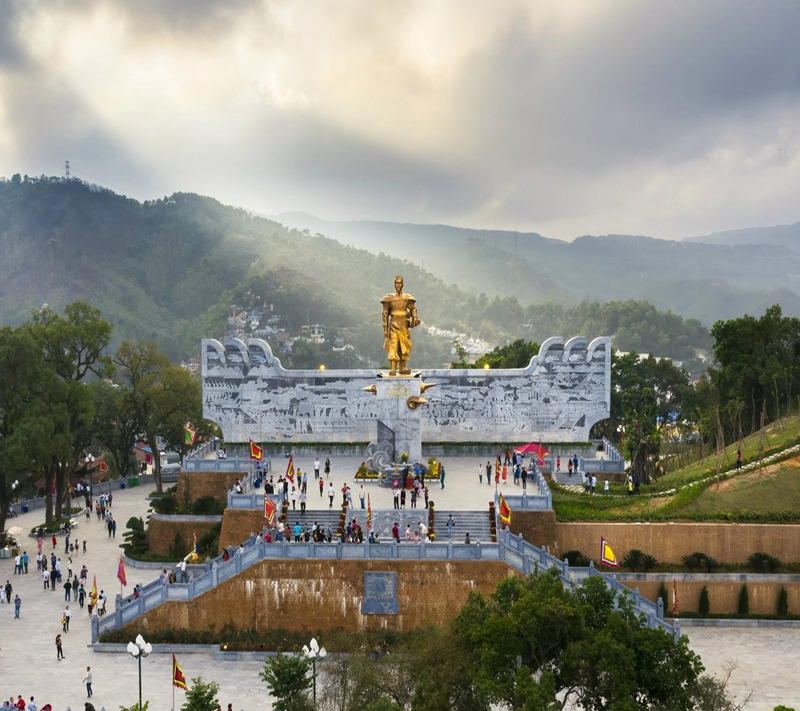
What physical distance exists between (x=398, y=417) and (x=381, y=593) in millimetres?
7778

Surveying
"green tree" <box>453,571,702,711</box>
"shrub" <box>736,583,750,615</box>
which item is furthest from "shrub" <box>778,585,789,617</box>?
"green tree" <box>453,571,702,711</box>

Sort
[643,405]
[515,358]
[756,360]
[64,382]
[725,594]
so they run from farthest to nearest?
[515,358], [643,405], [756,360], [64,382], [725,594]

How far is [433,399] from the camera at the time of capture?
3459 cm

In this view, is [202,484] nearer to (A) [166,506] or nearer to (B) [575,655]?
(A) [166,506]

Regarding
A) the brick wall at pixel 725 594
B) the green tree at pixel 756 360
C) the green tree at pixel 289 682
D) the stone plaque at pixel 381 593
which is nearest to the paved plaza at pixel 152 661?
the brick wall at pixel 725 594

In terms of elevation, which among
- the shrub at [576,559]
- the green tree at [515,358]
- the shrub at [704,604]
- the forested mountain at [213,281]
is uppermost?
the forested mountain at [213,281]

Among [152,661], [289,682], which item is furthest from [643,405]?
[289,682]

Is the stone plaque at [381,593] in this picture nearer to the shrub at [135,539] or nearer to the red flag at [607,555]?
the red flag at [607,555]

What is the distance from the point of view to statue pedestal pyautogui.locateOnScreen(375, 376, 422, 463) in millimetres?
29875

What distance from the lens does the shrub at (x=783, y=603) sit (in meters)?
24.7

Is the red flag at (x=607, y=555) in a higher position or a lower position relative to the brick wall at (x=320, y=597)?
higher

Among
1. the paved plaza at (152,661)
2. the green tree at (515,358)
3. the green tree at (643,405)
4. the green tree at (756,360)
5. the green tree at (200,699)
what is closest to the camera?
the green tree at (200,699)

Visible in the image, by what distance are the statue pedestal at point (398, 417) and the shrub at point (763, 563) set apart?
34.1 feet

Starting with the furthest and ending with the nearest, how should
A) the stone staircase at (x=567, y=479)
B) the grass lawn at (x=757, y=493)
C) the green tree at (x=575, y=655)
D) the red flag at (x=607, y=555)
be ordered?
the stone staircase at (x=567, y=479) → the grass lawn at (x=757, y=493) → the red flag at (x=607, y=555) → the green tree at (x=575, y=655)
